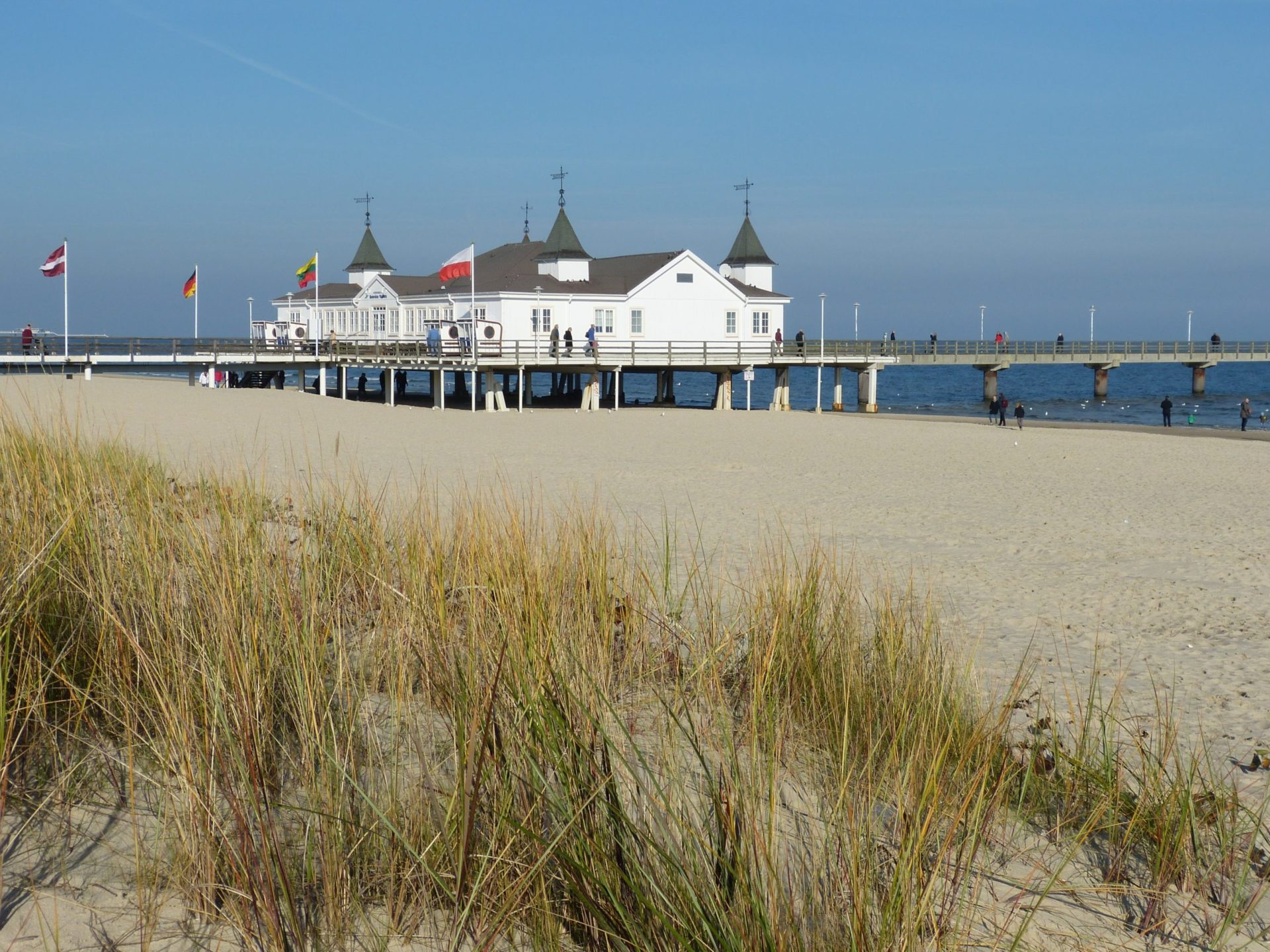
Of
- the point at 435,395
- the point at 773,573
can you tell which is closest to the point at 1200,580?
the point at 773,573

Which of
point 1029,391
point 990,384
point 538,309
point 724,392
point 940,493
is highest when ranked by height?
point 538,309

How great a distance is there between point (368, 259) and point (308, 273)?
13546 millimetres

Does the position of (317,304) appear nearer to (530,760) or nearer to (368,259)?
(368,259)

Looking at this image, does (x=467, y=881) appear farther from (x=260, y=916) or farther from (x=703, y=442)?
(x=703, y=442)

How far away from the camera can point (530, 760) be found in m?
3.13

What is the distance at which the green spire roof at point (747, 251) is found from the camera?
50.9 meters

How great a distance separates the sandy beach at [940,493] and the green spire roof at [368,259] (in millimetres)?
21729

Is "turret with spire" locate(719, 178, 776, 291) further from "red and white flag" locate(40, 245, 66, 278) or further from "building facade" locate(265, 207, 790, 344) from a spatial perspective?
"red and white flag" locate(40, 245, 66, 278)

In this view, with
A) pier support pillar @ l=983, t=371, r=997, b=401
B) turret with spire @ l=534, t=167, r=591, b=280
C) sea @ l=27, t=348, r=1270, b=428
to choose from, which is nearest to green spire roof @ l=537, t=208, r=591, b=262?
turret with spire @ l=534, t=167, r=591, b=280

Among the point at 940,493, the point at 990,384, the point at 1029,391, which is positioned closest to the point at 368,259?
the point at 990,384

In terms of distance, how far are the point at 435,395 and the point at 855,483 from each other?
82.4 feet

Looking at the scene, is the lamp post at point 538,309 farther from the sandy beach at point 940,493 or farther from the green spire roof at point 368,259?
the green spire roof at point 368,259

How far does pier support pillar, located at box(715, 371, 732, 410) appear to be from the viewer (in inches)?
1740

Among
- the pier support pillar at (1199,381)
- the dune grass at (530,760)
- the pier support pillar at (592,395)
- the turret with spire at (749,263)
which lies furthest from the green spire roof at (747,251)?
the dune grass at (530,760)
